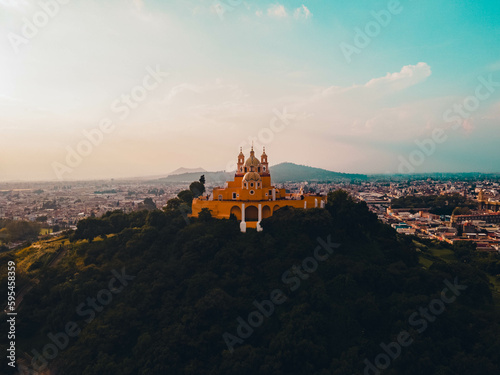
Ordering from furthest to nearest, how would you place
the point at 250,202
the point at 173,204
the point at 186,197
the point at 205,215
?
1. the point at 186,197
2. the point at 173,204
3. the point at 250,202
4. the point at 205,215

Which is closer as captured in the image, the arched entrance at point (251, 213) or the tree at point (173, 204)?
the arched entrance at point (251, 213)

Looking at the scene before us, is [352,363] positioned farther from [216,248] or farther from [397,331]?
[216,248]

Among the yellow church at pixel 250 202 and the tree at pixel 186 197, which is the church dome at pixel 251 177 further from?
the tree at pixel 186 197

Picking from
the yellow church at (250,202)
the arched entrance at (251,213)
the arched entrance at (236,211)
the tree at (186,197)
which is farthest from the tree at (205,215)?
the tree at (186,197)

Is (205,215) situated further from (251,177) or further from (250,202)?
(251,177)
